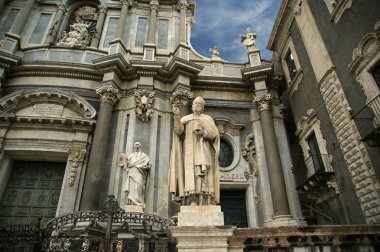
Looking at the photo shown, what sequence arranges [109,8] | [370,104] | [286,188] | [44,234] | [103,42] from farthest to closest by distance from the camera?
[109,8] → [103,42] → [286,188] → [370,104] → [44,234]

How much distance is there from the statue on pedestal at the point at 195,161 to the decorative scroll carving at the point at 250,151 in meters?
6.88

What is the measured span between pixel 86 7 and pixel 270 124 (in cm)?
1312

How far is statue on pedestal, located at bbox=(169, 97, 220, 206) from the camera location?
4.43 metres

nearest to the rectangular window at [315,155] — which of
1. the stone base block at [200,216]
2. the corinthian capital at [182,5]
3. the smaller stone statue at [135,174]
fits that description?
the smaller stone statue at [135,174]

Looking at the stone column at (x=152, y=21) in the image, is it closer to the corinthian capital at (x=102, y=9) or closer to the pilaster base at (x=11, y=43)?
the corinthian capital at (x=102, y=9)

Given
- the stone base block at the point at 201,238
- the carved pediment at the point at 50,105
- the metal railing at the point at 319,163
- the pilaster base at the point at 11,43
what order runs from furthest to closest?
the pilaster base at the point at 11,43
the carved pediment at the point at 50,105
the metal railing at the point at 319,163
the stone base block at the point at 201,238

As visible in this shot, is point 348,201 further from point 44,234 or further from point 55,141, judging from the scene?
point 55,141

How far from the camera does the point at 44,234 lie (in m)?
4.93

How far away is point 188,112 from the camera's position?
1133cm

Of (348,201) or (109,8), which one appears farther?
(109,8)

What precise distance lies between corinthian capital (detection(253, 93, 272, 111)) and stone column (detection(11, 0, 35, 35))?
11.4 meters

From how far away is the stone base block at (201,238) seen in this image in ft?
12.8

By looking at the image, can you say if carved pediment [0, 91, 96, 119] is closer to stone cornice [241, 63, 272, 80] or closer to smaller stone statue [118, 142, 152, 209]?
smaller stone statue [118, 142, 152, 209]

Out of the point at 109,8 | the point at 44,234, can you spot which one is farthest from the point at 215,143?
the point at 109,8
